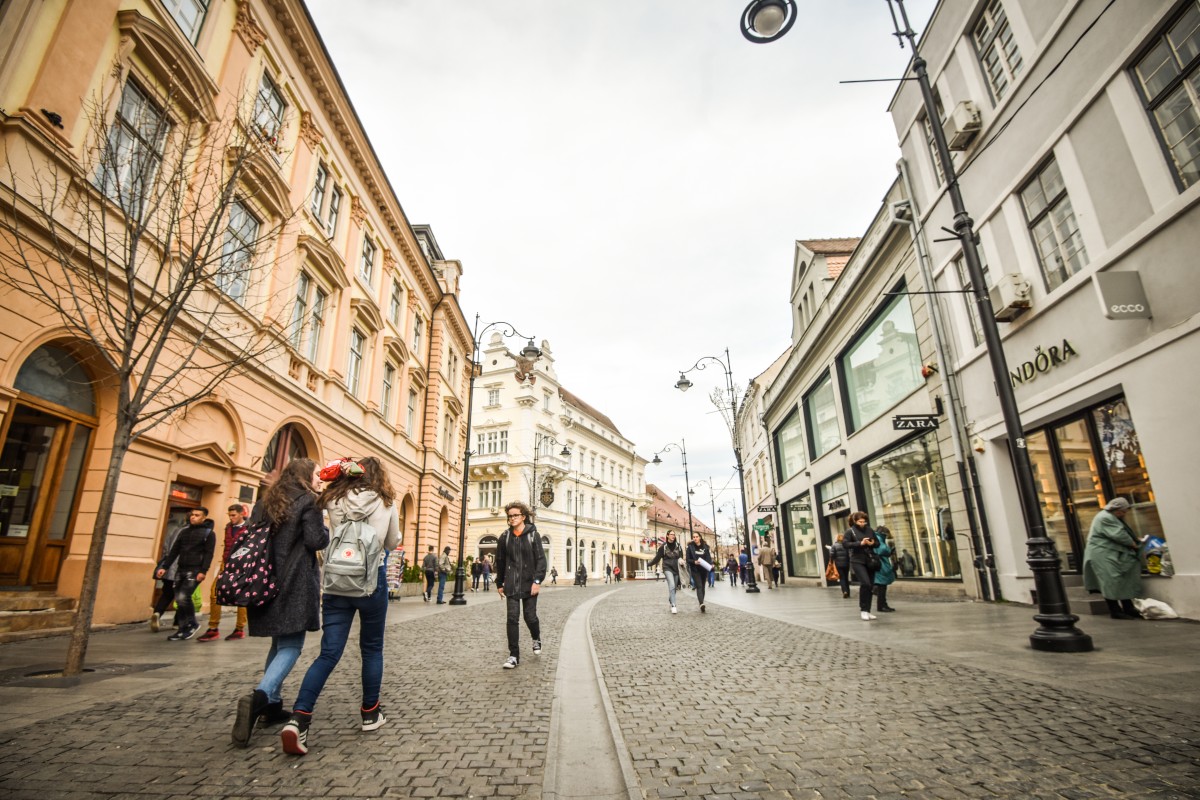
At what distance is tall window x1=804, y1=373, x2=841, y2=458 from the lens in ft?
67.0

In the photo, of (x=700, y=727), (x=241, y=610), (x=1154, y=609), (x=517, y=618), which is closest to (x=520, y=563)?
(x=517, y=618)

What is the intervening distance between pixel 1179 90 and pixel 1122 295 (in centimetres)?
266

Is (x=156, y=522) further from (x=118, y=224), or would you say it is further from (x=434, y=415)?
(x=434, y=415)

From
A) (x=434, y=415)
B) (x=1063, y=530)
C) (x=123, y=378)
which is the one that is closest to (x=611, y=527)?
(x=434, y=415)

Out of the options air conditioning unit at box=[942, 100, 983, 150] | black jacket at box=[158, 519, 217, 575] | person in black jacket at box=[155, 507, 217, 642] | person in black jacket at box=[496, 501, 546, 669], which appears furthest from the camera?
air conditioning unit at box=[942, 100, 983, 150]

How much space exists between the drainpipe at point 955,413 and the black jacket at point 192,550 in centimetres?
1278

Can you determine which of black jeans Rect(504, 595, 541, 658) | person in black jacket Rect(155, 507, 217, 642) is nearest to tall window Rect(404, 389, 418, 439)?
person in black jacket Rect(155, 507, 217, 642)

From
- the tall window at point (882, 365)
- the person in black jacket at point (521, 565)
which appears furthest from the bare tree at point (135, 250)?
the tall window at point (882, 365)

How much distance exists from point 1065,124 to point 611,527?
5496 cm

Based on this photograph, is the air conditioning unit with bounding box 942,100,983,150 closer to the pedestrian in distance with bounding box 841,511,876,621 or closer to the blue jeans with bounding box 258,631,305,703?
the pedestrian in distance with bounding box 841,511,876,621

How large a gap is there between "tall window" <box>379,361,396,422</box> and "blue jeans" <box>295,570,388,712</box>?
1794 centimetres

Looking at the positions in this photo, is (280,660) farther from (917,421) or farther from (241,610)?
(917,421)

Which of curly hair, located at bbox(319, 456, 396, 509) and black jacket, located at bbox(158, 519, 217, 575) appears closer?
curly hair, located at bbox(319, 456, 396, 509)

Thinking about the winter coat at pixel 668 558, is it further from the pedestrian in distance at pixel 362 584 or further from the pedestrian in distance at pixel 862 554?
the pedestrian in distance at pixel 362 584
